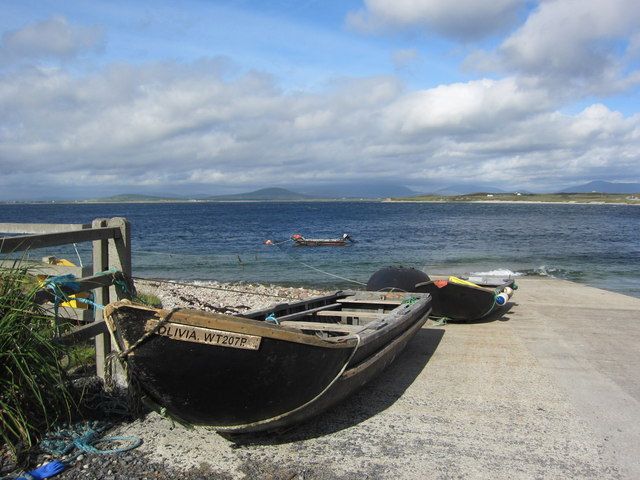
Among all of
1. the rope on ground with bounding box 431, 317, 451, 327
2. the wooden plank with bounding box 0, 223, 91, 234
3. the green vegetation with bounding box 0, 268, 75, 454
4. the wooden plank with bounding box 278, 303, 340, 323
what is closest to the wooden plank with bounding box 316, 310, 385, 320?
the wooden plank with bounding box 278, 303, 340, 323

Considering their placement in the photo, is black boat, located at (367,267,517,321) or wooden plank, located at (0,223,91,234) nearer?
wooden plank, located at (0,223,91,234)

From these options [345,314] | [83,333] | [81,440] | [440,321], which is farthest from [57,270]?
[440,321]

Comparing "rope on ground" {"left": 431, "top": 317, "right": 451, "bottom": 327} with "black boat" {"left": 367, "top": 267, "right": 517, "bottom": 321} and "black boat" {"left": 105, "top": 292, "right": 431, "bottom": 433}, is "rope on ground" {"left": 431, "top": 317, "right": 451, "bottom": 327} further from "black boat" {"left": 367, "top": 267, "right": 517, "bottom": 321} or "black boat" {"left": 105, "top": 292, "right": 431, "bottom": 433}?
"black boat" {"left": 105, "top": 292, "right": 431, "bottom": 433}

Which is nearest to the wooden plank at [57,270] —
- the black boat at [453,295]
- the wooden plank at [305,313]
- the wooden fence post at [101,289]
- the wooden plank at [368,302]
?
the wooden fence post at [101,289]

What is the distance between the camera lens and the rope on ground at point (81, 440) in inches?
165

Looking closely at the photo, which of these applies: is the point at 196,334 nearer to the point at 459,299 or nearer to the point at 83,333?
the point at 83,333

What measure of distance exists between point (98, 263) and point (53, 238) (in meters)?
0.71

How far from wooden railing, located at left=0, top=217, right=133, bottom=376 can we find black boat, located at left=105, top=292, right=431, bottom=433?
123 centimetres

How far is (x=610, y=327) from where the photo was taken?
9.45 meters

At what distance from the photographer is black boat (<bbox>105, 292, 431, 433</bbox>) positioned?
12.5 ft

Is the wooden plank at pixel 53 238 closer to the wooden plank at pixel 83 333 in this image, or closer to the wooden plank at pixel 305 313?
the wooden plank at pixel 83 333

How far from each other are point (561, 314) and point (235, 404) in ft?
28.3

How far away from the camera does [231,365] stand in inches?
156

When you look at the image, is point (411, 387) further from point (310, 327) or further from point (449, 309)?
point (449, 309)
